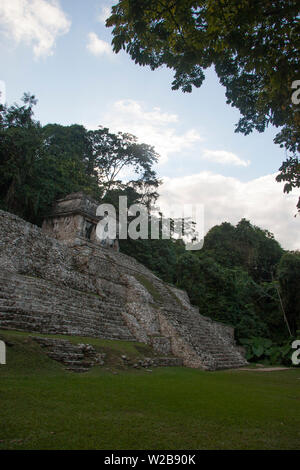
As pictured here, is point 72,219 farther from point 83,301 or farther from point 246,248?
point 246,248

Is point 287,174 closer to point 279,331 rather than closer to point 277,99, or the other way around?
point 277,99

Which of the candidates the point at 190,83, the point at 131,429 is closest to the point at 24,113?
the point at 190,83

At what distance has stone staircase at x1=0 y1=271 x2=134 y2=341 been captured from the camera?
7.46 meters

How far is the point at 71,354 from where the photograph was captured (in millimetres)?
6566

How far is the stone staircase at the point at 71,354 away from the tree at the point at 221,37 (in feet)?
17.2

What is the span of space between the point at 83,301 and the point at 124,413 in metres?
7.57

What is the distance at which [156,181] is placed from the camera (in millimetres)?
27797

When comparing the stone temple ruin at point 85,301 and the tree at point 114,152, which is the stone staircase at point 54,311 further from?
the tree at point 114,152

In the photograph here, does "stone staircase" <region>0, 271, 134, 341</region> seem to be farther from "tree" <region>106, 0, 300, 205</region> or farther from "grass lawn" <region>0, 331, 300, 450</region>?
"tree" <region>106, 0, 300, 205</region>

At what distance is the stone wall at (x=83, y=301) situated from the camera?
8398 millimetres

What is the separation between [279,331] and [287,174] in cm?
1648

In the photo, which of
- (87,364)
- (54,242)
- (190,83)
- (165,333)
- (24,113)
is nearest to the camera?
(190,83)
